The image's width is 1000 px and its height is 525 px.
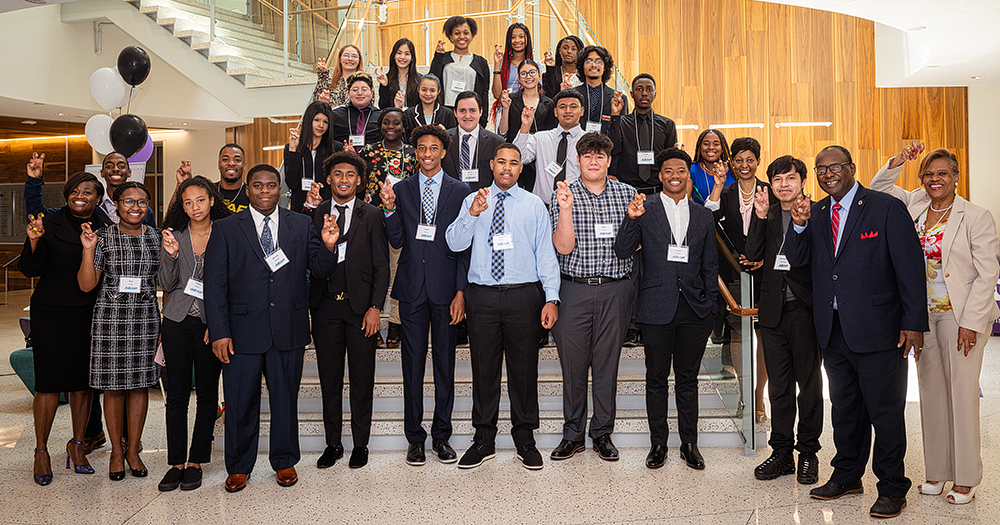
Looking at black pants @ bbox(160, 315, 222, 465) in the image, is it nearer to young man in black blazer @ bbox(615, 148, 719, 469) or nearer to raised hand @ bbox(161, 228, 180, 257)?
raised hand @ bbox(161, 228, 180, 257)

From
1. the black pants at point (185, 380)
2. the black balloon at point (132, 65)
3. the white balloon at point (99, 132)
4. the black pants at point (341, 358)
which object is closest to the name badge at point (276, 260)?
the black pants at point (341, 358)

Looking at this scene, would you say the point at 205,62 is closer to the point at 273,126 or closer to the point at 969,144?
the point at 273,126

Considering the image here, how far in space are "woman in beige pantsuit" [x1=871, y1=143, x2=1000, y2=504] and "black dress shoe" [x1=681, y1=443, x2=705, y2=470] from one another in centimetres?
114

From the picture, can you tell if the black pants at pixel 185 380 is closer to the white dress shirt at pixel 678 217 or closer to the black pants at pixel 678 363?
the black pants at pixel 678 363

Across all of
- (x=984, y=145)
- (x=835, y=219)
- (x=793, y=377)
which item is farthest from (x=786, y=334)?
(x=984, y=145)

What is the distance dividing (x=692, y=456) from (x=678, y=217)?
4.65ft

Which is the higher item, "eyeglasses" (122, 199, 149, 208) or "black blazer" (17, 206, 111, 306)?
"eyeglasses" (122, 199, 149, 208)

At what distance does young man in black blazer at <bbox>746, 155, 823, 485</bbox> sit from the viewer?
12.8 ft

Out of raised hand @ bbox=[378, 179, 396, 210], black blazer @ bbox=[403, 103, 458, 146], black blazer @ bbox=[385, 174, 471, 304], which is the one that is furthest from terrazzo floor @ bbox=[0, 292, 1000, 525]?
black blazer @ bbox=[403, 103, 458, 146]

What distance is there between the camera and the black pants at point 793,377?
394 centimetres

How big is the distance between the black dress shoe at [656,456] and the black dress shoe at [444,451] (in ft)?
3.81

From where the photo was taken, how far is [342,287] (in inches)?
164

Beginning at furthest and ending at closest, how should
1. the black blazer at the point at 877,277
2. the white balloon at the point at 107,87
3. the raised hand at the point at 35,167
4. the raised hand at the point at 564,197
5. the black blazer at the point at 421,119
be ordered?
1. the white balloon at the point at 107,87
2. the black blazer at the point at 421,119
3. the raised hand at the point at 35,167
4. the raised hand at the point at 564,197
5. the black blazer at the point at 877,277

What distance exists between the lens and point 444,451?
421cm
